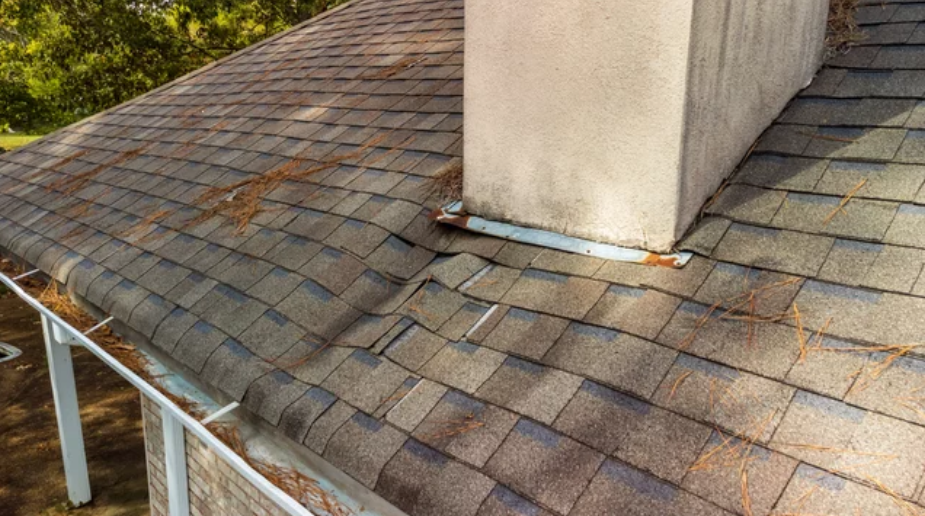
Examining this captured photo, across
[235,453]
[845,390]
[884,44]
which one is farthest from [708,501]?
[884,44]

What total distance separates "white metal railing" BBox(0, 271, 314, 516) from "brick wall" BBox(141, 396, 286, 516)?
73 mm

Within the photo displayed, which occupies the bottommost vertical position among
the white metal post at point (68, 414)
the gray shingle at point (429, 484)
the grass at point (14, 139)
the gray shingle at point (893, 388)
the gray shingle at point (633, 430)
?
the grass at point (14, 139)

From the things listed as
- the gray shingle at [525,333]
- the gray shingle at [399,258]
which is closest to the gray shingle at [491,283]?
the gray shingle at [525,333]

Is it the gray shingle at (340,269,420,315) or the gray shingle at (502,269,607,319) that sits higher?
the gray shingle at (502,269,607,319)

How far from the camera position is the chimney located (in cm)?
240

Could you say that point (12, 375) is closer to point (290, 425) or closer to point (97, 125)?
point (97, 125)

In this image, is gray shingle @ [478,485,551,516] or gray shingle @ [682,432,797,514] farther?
gray shingle @ [478,485,551,516]

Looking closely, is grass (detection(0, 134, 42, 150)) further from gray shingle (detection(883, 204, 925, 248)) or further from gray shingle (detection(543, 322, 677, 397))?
gray shingle (detection(883, 204, 925, 248))

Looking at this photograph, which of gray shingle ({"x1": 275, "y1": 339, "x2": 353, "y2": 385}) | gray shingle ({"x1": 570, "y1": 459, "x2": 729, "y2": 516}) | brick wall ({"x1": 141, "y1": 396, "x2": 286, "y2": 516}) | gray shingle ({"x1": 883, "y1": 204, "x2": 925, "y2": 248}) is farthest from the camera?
brick wall ({"x1": 141, "y1": 396, "x2": 286, "y2": 516})

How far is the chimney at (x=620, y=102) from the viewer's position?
2.40m

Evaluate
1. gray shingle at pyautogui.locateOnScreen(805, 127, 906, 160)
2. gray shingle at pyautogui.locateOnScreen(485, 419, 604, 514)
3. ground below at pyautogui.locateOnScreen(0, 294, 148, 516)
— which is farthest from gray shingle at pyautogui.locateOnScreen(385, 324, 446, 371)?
ground below at pyautogui.locateOnScreen(0, 294, 148, 516)

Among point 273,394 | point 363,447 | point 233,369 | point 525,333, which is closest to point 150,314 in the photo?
point 233,369

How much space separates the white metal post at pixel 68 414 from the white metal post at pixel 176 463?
2.45m

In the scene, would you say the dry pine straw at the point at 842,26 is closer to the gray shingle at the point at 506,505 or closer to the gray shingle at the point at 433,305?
the gray shingle at the point at 433,305
